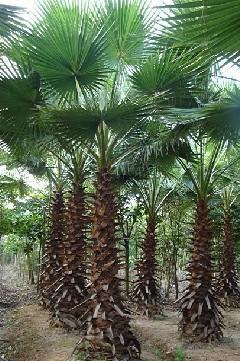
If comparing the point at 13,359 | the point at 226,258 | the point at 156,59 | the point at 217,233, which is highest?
the point at 156,59

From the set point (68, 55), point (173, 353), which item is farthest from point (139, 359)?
point (68, 55)

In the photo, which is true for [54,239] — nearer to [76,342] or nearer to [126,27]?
[76,342]

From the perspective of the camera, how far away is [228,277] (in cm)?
1171

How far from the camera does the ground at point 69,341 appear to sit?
6719 millimetres

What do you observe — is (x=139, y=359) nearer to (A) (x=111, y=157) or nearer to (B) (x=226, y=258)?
(A) (x=111, y=157)

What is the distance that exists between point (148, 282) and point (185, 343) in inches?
118

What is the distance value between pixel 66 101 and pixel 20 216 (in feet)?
29.5

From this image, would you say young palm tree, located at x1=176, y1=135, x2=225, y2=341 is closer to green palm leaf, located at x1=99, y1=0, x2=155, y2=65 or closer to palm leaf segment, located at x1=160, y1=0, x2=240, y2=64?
green palm leaf, located at x1=99, y1=0, x2=155, y2=65

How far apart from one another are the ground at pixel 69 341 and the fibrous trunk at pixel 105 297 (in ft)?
1.82

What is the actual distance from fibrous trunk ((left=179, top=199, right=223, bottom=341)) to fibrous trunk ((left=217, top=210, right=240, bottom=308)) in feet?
13.1

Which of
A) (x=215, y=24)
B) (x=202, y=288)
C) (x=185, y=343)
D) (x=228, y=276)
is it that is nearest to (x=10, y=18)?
(x=215, y=24)

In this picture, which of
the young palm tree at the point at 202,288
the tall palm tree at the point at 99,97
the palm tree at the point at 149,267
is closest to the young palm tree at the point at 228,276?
the palm tree at the point at 149,267

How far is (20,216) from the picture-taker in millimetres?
14711

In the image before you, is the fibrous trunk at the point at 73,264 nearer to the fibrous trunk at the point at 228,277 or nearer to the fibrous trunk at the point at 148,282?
the fibrous trunk at the point at 148,282
